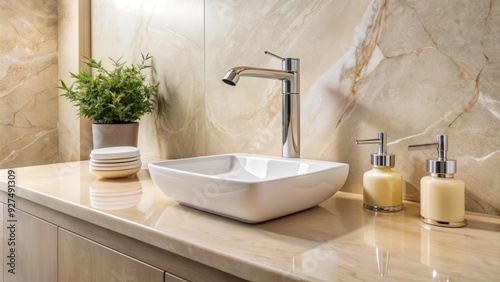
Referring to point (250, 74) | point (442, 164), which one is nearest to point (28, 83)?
point (250, 74)

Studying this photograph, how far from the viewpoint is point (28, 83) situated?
1.96 metres

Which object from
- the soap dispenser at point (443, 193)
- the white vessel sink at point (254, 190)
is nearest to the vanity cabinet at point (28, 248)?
the white vessel sink at point (254, 190)

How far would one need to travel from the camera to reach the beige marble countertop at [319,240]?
513mm

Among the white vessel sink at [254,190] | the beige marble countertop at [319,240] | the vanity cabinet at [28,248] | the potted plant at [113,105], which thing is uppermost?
the potted plant at [113,105]

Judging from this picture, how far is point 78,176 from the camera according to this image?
125 cm

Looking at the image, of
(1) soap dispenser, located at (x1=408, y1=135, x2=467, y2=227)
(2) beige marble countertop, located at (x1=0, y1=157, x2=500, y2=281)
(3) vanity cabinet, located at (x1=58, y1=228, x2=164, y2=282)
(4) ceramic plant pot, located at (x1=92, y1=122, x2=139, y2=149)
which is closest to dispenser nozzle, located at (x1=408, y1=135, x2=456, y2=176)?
(1) soap dispenser, located at (x1=408, y1=135, x2=467, y2=227)

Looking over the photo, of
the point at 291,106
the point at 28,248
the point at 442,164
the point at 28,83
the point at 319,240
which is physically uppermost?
the point at 28,83

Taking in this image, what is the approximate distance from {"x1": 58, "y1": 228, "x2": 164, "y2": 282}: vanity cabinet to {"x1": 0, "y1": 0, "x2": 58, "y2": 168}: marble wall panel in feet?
4.07

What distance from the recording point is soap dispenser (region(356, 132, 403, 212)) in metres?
0.79

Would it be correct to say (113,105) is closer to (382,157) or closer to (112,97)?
(112,97)

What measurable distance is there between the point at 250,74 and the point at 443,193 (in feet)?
1.65

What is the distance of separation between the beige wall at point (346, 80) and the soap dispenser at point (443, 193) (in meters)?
0.13

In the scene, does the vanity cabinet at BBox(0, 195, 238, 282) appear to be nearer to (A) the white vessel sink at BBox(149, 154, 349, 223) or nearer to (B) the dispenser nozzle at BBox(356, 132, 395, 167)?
(A) the white vessel sink at BBox(149, 154, 349, 223)

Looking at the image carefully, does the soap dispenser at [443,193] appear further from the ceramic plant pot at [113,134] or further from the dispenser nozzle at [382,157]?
the ceramic plant pot at [113,134]
